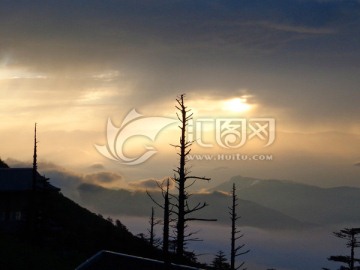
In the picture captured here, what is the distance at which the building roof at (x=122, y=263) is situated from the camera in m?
22.0

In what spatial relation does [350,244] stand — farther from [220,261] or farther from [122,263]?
[122,263]

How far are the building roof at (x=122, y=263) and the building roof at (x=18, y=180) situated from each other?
33.9 meters

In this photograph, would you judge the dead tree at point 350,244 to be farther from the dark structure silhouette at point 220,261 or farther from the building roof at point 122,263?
the building roof at point 122,263

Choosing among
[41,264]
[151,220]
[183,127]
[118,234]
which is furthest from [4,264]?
[151,220]

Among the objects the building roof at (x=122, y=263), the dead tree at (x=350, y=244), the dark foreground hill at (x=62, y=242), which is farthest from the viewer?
the dead tree at (x=350, y=244)

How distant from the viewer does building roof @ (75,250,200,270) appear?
22.0 m

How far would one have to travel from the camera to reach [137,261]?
22.3 meters

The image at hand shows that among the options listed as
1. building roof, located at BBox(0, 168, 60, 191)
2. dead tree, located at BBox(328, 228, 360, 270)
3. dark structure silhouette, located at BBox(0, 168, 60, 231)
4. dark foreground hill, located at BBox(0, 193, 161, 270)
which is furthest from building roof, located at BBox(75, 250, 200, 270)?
building roof, located at BBox(0, 168, 60, 191)

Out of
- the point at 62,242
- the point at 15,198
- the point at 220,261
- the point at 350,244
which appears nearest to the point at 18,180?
the point at 15,198

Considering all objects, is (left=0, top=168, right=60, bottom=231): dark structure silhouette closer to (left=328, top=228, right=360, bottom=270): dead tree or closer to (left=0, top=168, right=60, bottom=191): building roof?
(left=0, top=168, right=60, bottom=191): building roof

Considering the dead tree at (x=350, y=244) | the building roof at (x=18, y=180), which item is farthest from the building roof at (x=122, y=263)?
the building roof at (x=18, y=180)

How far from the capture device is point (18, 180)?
58.5 metres

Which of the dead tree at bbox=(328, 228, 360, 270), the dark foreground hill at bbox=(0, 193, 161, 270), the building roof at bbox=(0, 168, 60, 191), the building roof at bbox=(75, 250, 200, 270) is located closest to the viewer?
the building roof at bbox=(75, 250, 200, 270)

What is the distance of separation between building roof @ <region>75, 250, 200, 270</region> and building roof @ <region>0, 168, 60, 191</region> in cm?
3392
